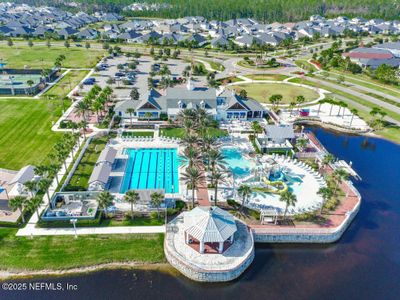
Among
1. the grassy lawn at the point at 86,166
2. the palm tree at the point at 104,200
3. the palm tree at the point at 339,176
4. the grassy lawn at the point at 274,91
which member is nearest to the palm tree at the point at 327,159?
the palm tree at the point at 339,176

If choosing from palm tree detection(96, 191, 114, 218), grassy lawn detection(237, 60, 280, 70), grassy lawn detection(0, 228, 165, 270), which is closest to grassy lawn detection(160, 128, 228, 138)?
palm tree detection(96, 191, 114, 218)

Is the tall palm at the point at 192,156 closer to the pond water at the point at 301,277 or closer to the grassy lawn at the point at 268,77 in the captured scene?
the pond water at the point at 301,277

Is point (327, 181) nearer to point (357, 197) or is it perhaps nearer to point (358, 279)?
point (357, 197)

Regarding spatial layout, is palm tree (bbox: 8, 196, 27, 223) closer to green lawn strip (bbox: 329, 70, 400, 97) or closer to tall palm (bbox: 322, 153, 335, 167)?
tall palm (bbox: 322, 153, 335, 167)

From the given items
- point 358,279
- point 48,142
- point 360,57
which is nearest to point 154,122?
point 48,142

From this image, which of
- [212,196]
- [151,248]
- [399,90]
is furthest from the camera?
[399,90]
